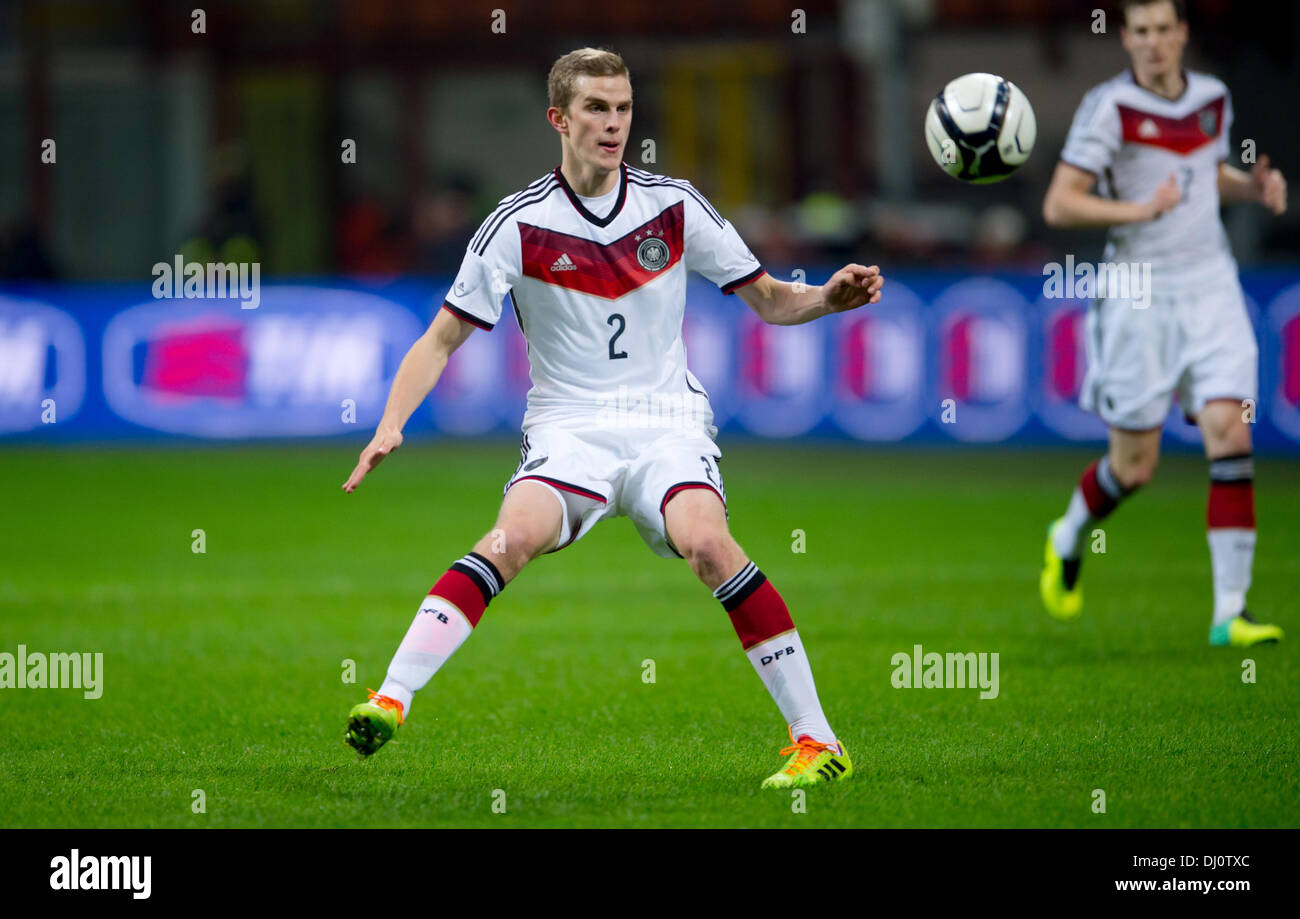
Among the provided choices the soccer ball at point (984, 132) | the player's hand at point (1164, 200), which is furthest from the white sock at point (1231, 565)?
the soccer ball at point (984, 132)

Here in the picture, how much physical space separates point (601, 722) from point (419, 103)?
18.6 m

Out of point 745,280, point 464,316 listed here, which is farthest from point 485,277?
point 745,280

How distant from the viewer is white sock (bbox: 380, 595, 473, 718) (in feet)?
17.9

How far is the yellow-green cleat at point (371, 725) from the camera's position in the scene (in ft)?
17.4

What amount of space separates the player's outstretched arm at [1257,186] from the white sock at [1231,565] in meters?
1.38

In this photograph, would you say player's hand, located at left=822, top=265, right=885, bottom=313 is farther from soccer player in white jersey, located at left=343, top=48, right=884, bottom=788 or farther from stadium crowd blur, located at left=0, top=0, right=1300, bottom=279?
stadium crowd blur, located at left=0, top=0, right=1300, bottom=279

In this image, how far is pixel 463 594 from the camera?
5551 millimetres

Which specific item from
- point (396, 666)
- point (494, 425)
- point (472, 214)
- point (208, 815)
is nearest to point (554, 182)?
point (396, 666)

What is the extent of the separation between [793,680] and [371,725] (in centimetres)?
126

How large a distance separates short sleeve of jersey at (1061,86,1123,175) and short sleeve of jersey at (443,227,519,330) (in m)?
3.20

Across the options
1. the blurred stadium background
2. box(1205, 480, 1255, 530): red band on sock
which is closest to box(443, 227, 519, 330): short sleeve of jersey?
box(1205, 480, 1255, 530): red band on sock

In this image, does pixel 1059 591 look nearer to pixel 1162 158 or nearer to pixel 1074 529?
pixel 1074 529

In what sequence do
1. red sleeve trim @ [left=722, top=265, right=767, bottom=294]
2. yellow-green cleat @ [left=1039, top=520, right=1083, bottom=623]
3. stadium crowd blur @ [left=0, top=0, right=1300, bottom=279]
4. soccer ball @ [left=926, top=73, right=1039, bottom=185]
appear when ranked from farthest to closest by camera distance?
stadium crowd blur @ [left=0, top=0, right=1300, bottom=279] → yellow-green cleat @ [left=1039, top=520, right=1083, bottom=623] → soccer ball @ [left=926, top=73, right=1039, bottom=185] → red sleeve trim @ [left=722, top=265, right=767, bottom=294]

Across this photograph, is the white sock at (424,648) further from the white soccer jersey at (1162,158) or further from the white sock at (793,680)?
the white soccer jersey at (1162,158)
